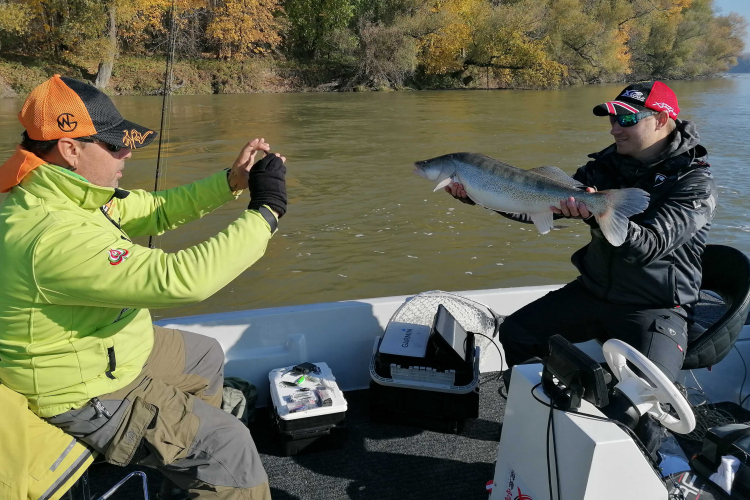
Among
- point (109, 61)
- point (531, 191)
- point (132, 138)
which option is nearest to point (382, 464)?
point (531, 191)

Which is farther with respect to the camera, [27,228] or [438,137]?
[438,137]

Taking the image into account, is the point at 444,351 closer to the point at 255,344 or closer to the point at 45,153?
the point at 255,344

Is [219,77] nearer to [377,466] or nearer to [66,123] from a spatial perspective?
[377,466]

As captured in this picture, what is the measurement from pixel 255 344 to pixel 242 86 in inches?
1135

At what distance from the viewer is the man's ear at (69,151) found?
6.36 feet

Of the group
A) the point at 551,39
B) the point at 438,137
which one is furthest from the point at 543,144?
the point at 551,39

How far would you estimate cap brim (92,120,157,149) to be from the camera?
2014 millimetres

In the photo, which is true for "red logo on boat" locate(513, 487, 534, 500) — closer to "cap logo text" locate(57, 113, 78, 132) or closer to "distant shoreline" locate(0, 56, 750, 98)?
"cap logo text" locate(57, 113, 78, 132)

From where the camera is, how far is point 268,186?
2158 millimetres

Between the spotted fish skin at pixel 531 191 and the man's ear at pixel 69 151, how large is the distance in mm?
1757

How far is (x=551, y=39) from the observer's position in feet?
119

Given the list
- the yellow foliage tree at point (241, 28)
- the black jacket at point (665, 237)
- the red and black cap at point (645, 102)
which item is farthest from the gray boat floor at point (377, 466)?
the yellow foliage tree at point (241, 28)

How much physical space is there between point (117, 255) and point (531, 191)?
6.14 ft

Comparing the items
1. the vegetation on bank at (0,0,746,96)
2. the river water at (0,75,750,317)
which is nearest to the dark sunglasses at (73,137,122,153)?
the river water at (0,75,750,317)
